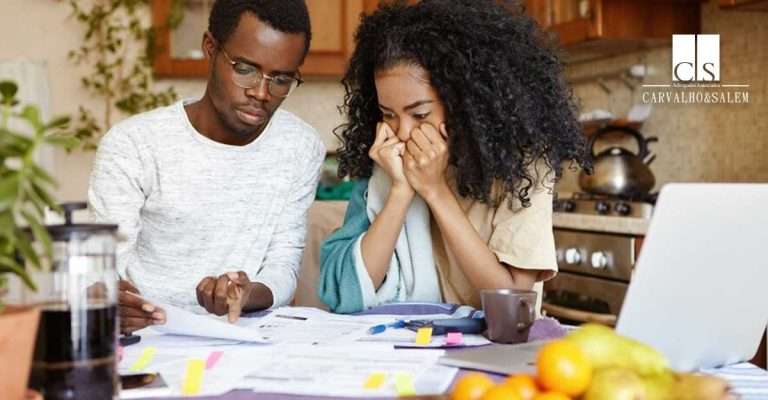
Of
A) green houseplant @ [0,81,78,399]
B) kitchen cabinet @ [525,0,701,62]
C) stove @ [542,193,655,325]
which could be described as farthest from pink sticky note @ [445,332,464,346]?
kitchen cabinet @ [525,0,701,62]

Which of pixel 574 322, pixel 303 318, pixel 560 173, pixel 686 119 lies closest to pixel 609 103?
pixel 686 119

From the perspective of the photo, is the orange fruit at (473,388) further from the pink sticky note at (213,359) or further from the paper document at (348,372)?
the pink sticky note at (213,359)

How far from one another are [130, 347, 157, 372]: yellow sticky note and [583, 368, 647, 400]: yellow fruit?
578mm

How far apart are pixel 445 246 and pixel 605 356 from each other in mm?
951

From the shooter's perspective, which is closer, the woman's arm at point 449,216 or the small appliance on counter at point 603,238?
the woman's arm at point 449,216

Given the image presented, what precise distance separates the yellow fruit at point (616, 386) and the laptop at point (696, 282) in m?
0.19

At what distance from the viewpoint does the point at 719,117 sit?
3.19 m

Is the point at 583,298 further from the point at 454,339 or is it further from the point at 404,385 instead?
the point at 404,385

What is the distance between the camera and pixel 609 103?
372 cm

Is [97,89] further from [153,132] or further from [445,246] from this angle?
[445,246]

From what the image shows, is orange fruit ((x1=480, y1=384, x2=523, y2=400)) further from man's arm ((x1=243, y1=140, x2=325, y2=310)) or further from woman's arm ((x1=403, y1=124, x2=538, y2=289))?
man's arm ((x1=243, y1=140, x2=325, y2=310))

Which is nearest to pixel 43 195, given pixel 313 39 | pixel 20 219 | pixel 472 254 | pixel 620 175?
pixel 20 219

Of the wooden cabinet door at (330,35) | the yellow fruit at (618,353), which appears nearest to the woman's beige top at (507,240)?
the yellow fruit at (618,353)

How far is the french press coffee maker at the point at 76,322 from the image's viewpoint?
0.86 metres
